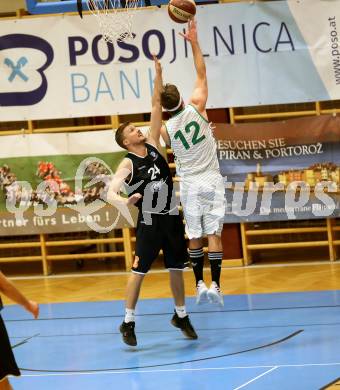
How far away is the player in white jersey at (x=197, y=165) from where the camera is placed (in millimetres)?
8484

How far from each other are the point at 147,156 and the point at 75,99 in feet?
14.0

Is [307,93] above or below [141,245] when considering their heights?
above

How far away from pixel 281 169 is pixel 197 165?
366 cm

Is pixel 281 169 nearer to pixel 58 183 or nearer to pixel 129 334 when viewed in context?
pixel 58 183

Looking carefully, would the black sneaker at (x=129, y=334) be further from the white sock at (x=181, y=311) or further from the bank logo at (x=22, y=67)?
the bank logo at (x=22, y=67)

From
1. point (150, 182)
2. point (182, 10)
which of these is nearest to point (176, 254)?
point (150, 182)

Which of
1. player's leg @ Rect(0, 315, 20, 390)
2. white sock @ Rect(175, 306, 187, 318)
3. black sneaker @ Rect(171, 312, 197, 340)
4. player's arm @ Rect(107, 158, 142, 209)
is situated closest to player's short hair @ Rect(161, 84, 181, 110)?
player's arm @ Rect(107, 158, 142, 209)

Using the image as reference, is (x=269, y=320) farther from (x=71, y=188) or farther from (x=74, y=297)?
(x=71, y=188)

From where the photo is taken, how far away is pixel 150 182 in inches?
329

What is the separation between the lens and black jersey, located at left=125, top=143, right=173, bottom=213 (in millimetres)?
8281

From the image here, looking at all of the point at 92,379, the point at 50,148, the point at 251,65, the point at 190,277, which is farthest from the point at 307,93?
the point at 92,379

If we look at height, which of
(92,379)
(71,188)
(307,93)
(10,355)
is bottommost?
(92,379)

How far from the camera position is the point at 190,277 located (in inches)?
467

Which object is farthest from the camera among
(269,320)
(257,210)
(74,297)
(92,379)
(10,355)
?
(257,210)
